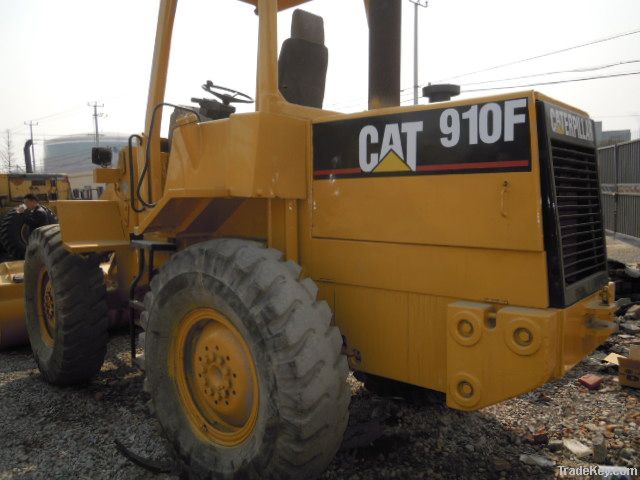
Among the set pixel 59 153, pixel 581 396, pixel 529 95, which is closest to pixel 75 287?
pixel 529 95

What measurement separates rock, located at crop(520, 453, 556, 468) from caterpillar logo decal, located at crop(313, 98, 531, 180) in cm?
184

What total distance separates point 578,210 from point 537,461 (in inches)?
A: 58.6

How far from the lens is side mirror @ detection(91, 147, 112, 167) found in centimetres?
418

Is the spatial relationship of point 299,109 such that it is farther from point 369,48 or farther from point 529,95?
point 529,95

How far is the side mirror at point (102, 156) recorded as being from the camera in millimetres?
4180

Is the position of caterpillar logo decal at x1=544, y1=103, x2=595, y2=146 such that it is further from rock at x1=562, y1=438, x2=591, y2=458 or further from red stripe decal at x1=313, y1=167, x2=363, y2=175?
rock at x1=562, y1=438, x2=591, y2=458

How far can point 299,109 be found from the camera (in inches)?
119

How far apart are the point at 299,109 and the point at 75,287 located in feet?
7.95

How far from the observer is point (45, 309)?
4.88m

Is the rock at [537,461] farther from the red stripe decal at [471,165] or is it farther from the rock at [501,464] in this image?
the red stripe decal at [471,165]

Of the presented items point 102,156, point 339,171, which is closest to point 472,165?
point 339,171

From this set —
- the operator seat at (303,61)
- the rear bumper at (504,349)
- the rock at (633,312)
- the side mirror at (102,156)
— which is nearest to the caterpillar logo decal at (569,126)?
the rear bumper at (504,349)

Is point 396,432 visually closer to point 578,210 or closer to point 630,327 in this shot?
point 578,210

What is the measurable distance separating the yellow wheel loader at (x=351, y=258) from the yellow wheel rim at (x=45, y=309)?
5.51 ft
